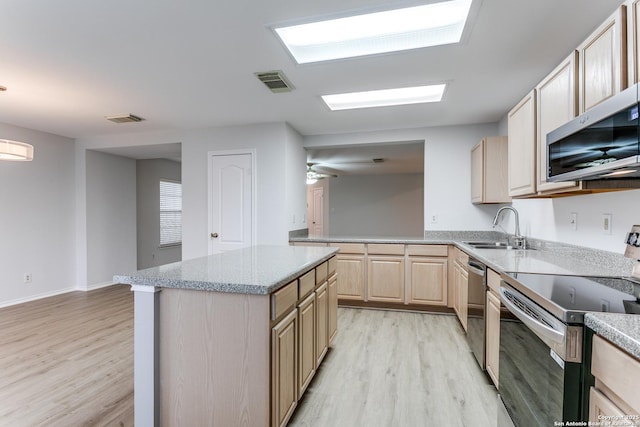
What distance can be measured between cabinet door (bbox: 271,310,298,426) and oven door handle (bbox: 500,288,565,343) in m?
1.13

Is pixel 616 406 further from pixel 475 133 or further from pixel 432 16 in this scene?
pixel 475 133

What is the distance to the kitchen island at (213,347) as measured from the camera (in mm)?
1465

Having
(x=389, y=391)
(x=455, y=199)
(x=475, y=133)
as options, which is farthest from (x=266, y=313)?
(x=475, y=133)

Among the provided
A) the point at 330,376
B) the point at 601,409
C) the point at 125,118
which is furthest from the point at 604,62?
the point at 125,118

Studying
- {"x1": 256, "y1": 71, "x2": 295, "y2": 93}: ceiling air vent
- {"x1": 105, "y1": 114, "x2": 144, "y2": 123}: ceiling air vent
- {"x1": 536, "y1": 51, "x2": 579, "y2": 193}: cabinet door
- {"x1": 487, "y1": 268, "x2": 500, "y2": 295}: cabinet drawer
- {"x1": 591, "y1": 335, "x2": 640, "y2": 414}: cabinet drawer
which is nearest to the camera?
{"x1": 591, "y1": 335, "x2": 640, "y2": 414}: cabinet drawer

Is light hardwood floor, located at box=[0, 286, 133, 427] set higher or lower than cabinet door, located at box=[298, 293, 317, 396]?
lower

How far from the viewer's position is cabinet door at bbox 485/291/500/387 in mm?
1943

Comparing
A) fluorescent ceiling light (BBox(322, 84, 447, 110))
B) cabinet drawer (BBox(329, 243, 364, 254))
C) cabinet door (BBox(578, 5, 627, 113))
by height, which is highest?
fluorescent ceiling light (BBox(322, 84, 447, 110))

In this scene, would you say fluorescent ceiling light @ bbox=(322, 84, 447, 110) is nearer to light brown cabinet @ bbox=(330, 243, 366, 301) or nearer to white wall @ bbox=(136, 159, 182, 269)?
light brown cabinet @ bbox=(330, 243, 366, 301)

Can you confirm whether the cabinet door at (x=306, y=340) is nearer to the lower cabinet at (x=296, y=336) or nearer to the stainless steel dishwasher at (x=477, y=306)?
the lower cabinet at (x=296, y=336)

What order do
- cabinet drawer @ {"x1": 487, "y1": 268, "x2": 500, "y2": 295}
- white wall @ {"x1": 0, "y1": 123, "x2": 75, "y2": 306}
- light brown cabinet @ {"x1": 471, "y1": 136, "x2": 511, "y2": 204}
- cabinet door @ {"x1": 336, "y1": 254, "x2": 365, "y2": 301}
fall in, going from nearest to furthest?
cabinet drawer @ {"x1": 487, "y1": 268, "x2": 500, "y2": 295}, light brown cabinet @ {"x1": 471, "y1": 136, "x2": 511, "y2": 204}, cabinet door @ {"x1": 336, "y1": 254, "x2": 365, "y2": 301}, white wall @ {"x1": 0, "y1": 123, "x2": 75, "y2": 306}

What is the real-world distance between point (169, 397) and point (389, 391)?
4.59 feet

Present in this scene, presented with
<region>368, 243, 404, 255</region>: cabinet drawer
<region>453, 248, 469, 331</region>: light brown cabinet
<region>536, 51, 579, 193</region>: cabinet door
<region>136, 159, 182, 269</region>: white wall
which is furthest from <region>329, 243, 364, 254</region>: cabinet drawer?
<region>136, 159, 182, 269</region>: white wall

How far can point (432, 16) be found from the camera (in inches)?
75.7
